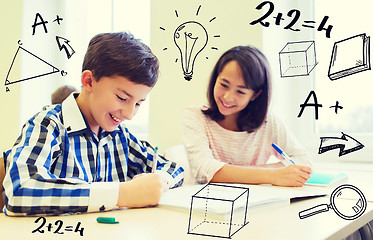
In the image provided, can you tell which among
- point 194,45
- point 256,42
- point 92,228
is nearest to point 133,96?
point 194,45

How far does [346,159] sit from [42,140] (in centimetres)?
83

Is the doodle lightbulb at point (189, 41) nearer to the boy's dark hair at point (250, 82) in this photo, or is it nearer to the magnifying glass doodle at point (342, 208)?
the magnifying glass doodle at point (342, 208)

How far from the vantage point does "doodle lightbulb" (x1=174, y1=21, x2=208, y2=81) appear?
57 centimetres

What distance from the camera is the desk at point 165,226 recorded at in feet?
1.34

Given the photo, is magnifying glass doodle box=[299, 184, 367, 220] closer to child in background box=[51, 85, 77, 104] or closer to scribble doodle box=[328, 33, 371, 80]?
scribble doodle box=[328, 33, 371, 80]

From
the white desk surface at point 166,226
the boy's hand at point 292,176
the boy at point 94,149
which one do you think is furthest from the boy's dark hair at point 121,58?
the boy's hand at point 292,176

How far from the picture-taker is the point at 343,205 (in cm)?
60

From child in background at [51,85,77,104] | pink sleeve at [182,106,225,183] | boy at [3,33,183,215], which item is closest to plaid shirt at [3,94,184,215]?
boy at [3,33,183,215]

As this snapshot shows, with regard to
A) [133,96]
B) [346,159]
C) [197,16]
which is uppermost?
[197,16]

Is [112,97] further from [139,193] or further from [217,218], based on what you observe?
[217,218]

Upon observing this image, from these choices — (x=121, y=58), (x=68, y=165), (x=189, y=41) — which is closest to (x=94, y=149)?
(x=68, y=165)

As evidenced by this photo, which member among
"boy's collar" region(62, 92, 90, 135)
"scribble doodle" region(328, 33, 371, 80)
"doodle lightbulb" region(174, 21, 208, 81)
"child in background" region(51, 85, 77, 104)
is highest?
"doodle lightbulb" region(174, 21, 208, 81)

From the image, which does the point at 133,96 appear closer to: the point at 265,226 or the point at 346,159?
the point at 265,226

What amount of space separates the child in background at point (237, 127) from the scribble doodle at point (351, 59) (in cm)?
40
